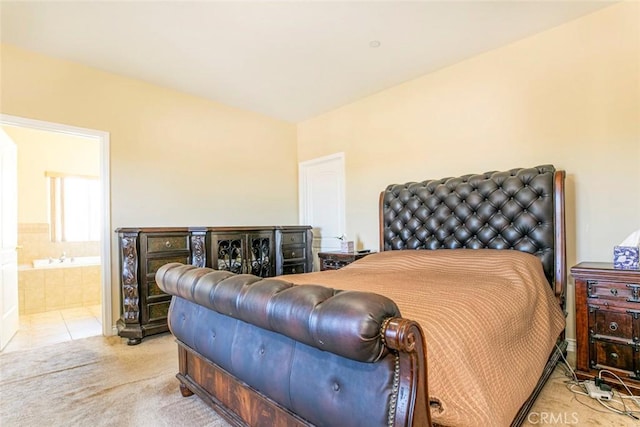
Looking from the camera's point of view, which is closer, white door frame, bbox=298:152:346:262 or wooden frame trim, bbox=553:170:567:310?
wooden frame trim, bbox=553:170:567:310

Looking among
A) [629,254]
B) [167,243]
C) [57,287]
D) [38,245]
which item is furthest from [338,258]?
[38,245]

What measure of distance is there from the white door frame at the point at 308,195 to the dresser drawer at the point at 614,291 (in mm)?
2647

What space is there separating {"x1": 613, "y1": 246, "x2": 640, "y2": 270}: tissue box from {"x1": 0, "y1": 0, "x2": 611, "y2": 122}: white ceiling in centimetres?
181

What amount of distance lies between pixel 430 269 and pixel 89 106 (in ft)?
11.7

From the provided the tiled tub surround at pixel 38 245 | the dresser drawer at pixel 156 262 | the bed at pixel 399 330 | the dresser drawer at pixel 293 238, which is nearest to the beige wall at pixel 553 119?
the bed at pixel 399 330

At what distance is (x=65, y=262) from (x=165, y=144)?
279 cm

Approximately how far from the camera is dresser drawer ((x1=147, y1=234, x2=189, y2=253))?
3.21 metres

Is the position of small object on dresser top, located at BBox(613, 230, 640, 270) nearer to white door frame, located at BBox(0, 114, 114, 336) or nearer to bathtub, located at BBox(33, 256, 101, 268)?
white door frame, located at BBox(0, 114, 114, 336)

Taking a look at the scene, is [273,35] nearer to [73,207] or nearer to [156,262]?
[156,262]

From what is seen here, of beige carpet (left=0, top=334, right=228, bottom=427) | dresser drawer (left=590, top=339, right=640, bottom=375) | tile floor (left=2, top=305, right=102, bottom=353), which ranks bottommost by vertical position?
tile floor (left=2, top=305, right=102, bottom=353)

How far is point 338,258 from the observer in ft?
11.8

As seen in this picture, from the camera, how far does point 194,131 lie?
3982 millimetres

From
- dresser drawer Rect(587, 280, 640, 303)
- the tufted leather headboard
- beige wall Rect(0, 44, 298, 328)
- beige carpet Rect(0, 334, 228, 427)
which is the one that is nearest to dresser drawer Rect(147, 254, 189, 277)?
beige wall Rect(0, 44, 298, 328)

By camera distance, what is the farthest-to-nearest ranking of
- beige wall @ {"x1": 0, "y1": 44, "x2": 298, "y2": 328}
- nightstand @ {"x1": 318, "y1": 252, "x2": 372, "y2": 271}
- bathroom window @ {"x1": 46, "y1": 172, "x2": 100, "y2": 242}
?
bathroom window @ {"x1": 46, "y1": 172, "x2": 100, "y2": 242} < nightstand @ {"x1": 318, "y1": 252, "x2": 372, "y2": 271} < beige wall @ {"x1": 0, "y1": 44, "x2": 298, "y2": 328}
